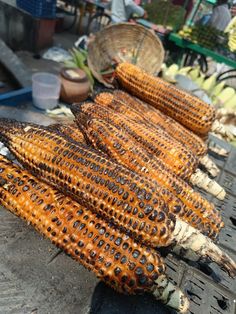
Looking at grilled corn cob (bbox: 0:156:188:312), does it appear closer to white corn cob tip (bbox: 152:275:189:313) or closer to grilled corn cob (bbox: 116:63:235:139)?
white corn cob tip (bbox: 152:275:189:313)

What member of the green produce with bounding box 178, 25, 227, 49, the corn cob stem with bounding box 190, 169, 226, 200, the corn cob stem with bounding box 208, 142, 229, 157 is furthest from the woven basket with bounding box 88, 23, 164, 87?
the corn cob stem with bounding box 190, 169, 226, 200

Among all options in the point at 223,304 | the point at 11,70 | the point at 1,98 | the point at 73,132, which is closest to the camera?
the point at 223,304

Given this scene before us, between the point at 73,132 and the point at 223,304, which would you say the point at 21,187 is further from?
the point at 223,304

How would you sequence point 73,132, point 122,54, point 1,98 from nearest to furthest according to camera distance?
point 73,132 < point 1,98 < point 122,54

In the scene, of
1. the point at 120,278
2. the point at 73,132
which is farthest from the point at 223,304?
the point at 73,132

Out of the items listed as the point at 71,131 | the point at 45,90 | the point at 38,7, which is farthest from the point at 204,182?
the point at 38,7

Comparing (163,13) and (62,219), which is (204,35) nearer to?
(163,13)

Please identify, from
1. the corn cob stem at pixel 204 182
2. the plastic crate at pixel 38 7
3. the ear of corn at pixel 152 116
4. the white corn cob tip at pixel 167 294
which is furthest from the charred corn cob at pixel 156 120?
the plastic crate at pixel 38 7
